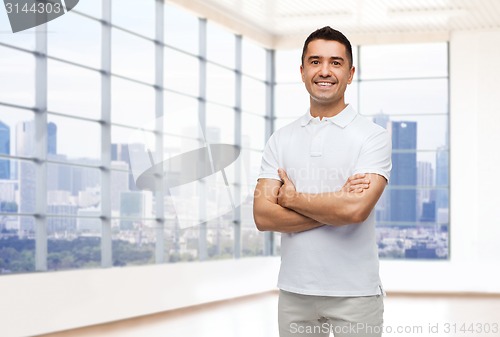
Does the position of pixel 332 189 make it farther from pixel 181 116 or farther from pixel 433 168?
pixel 433 168

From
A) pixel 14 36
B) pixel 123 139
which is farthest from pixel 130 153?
pixel 14 36

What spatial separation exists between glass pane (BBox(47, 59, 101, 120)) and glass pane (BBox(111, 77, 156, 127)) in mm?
493

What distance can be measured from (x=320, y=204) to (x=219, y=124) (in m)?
13.2

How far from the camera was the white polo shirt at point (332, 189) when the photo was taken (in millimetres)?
2654

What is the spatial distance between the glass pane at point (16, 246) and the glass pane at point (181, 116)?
12.5ft

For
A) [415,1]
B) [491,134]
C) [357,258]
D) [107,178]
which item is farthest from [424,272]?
[357,258]

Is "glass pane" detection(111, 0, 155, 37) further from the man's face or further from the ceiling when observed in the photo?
the man's face

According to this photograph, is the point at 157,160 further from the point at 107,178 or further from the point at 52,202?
the point at 52,202

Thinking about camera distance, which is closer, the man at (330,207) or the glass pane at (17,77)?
the man at (330,207)

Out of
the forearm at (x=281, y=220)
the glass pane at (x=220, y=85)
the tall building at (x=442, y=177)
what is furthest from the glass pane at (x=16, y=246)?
the tall building at (x=442, y=177)

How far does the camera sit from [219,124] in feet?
51.9

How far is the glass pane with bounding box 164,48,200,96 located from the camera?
46.2 ft

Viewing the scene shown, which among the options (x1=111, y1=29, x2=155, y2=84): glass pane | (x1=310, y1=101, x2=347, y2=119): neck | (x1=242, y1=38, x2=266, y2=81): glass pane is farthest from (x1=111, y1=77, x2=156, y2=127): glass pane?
(x1=310, y1=101, x2=347, y2=119): neck

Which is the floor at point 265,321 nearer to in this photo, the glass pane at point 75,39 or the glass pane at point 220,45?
the glass pane at point 75,39
